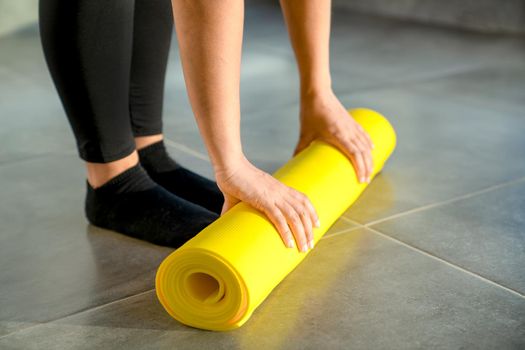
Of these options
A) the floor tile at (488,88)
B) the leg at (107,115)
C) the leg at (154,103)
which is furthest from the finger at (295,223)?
the floor tile at (488,88)

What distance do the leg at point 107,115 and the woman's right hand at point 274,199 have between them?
0.21m

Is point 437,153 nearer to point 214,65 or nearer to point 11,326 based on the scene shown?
point 214,65

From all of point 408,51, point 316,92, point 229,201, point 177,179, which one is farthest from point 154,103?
point 408,51

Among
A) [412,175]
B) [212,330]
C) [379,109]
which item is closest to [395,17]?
[379,109]

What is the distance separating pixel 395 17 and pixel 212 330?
315 centimetres

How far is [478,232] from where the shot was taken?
4.93 ft

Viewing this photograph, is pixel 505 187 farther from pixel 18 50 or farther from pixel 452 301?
pixel 18 50

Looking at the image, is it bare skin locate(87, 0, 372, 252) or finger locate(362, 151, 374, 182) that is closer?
bare skin locate(87, 0, 372, 252)

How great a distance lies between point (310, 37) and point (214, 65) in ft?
1.38

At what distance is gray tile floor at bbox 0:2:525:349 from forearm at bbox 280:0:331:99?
0.27 m

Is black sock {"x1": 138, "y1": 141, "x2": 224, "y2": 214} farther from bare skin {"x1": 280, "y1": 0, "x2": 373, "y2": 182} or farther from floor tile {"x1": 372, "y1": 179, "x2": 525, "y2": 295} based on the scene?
floor tile {"x1": 372, "y1": 179, "x2": 525, "y2": 295}

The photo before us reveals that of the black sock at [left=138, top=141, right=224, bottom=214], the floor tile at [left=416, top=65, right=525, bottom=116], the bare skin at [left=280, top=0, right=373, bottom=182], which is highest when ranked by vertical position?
the bare skin at [left=280, top=0, right=373, bottom=182]

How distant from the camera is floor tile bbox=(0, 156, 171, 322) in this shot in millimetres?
1291

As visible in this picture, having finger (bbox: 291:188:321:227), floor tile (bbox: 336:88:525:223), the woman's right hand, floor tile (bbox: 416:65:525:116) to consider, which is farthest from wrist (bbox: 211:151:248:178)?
floor tile (bbox: 416:65:525:116)
